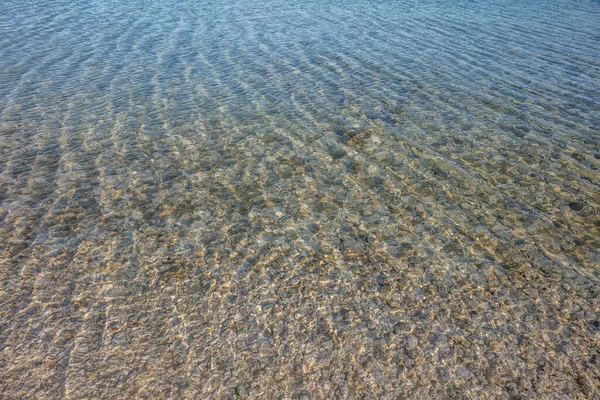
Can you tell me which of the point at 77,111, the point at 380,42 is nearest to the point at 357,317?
the point at 77,111

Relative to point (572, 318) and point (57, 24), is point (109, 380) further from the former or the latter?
point (57, 24)

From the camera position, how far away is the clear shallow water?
15.1 ft

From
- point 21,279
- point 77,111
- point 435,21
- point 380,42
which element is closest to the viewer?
point 21,279

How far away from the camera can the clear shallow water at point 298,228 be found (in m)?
4.60

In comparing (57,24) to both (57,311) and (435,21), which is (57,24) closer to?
(435,21)

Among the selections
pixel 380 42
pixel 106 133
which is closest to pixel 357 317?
pixel 106 133

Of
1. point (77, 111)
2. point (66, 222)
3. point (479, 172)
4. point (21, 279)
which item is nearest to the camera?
point (21, 279)

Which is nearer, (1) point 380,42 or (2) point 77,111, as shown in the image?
(2) point 77,111

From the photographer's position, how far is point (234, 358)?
4.64 meters

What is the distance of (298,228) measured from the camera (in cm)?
672

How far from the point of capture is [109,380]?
4.38 metres

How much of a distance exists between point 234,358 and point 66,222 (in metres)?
3.60

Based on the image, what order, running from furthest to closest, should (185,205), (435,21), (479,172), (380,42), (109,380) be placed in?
1. (435,21)
2. (380,42)
3. (479,172)
4. (185,205)
5. (109,380)

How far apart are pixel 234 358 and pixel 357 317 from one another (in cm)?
141
